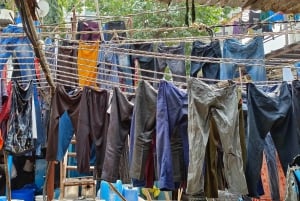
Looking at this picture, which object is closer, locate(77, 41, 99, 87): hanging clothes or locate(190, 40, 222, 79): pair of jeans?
locate(77, 41, 99, 87): hanging clothes

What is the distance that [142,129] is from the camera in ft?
11.1

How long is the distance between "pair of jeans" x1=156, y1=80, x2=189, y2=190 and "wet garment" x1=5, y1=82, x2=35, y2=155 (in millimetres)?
1623

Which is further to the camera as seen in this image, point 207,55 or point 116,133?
point 207,55

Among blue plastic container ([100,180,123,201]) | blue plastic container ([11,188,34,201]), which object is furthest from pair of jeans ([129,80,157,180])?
blue plastic container ([11,188,34,201])

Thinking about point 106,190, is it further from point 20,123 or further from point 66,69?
point 20,123

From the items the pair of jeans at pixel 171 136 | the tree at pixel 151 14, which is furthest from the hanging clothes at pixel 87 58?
the tree at pixel 151 14

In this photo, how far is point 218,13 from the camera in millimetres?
10109

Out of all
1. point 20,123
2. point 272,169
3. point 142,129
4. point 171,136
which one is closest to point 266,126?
point 171,136

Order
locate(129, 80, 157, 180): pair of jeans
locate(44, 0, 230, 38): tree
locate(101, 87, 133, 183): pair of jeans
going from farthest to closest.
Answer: locate(44, 0, 230, 38): tree → locate(101, 87, 133, 183): pair of jeans → locate(129, 80, 157, 180): pair of jeans

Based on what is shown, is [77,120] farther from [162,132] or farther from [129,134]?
[162,132]

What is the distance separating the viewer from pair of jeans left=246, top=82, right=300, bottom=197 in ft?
10.6

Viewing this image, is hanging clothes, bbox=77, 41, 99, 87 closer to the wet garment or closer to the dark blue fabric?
the wet garment

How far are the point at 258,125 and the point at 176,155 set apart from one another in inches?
30.3

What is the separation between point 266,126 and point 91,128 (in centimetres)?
175
